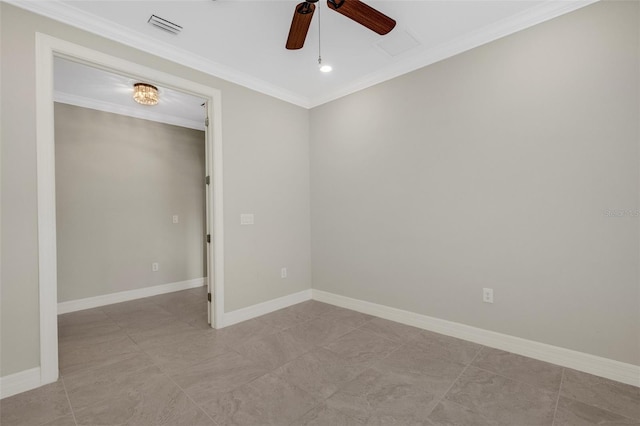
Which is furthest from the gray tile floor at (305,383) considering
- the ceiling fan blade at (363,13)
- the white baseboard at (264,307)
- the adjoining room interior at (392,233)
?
the ceiling fan blade at (363,13)

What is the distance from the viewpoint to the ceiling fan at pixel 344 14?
→ 5.80 ft

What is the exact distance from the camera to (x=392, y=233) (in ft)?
10.6

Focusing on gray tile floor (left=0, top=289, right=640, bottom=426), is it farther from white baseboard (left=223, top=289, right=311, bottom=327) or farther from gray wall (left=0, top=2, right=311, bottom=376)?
gray wall (left=0, top=2, right=311, bottom=376)

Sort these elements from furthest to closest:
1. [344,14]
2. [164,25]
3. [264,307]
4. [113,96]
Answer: [113,96]
[264,307]
[164,25]
[344,14]

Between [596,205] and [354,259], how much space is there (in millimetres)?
2262

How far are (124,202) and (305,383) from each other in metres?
3.68

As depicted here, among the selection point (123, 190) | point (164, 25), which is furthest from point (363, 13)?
point (123, 190)

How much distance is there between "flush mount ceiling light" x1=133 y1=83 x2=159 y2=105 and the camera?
A: 11.1 ft

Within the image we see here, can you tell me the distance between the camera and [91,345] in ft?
8.97

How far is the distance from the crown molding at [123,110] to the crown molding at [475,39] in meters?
2.78

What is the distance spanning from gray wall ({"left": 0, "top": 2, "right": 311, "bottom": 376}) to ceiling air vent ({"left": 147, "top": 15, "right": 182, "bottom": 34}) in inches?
14.2

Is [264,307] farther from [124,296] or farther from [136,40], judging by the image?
[136,40]

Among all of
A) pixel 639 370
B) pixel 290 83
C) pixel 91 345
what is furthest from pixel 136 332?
pixel 639 370

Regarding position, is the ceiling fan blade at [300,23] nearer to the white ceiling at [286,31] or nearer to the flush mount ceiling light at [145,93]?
the white ceiling at [286,31]
